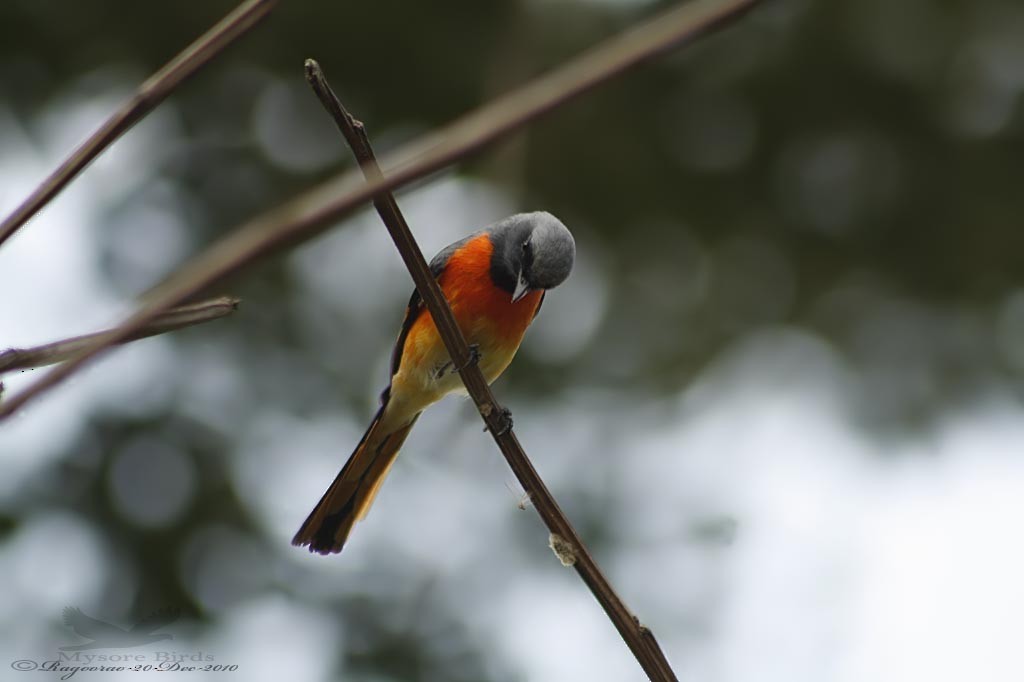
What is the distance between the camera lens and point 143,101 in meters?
0.85

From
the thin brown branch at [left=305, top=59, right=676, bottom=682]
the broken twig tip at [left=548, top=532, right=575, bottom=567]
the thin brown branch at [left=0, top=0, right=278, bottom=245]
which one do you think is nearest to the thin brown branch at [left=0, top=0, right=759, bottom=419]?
the thin brown branch at [left=0, top=0, right=278, bottom=245]

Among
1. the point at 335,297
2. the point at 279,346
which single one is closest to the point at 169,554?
the point at 279,346

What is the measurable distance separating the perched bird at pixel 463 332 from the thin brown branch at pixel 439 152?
2949 mm

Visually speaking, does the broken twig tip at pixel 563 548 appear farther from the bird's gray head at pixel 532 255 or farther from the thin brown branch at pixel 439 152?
the bird's gray head at pixel 532 255

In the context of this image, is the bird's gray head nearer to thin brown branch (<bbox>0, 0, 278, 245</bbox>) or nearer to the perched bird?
the perched bird

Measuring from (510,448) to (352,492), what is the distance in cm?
218

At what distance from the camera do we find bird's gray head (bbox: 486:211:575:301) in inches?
142

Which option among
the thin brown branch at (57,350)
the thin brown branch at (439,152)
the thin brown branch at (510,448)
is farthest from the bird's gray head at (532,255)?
the thin brown branch at (439,152)

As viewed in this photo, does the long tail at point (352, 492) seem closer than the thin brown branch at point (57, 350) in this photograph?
No

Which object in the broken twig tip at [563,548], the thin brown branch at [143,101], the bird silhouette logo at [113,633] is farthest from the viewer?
the bird silhouette logo at [113,633]

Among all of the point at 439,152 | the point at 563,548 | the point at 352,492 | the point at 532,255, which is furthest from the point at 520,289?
the point at 439,152

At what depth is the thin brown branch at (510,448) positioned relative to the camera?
4.24ft

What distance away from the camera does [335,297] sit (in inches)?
305

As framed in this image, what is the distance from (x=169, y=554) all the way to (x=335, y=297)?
2.21 meters
